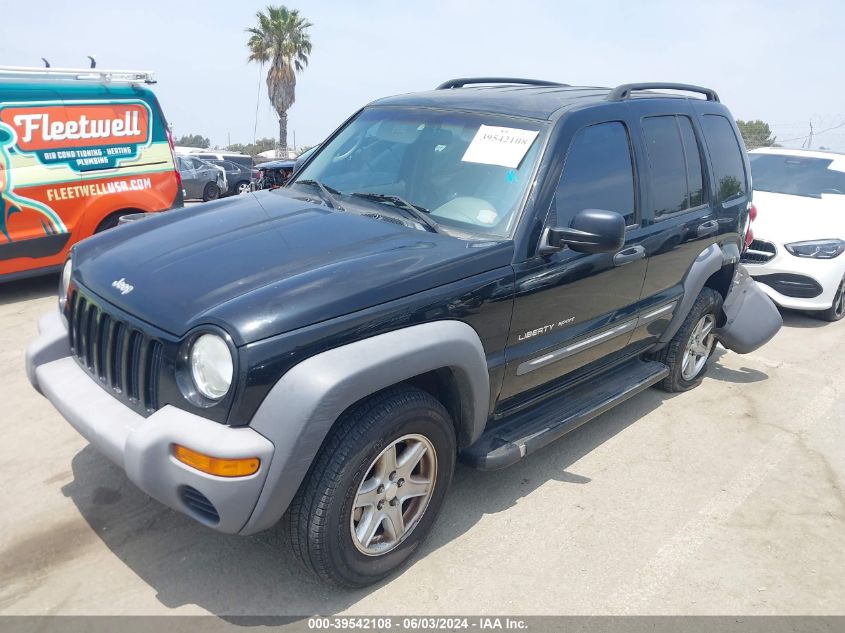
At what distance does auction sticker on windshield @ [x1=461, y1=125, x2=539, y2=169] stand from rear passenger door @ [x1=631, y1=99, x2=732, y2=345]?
3.00 ft

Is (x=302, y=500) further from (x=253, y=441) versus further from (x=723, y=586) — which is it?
(x=723, y=586)

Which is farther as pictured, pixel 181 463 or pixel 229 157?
pixel 229 157

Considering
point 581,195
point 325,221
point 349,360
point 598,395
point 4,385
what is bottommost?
point 4,385

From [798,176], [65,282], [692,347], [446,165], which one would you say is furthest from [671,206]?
[798,176]

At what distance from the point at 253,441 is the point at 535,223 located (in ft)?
5.21

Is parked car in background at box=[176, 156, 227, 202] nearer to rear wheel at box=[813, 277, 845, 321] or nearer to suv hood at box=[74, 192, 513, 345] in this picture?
rear wheel at box=[813, 277, 845, 321]

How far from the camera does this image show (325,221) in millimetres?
3131

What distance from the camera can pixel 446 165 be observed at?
3363 millimetres

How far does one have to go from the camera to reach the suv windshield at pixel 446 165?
→ 124 inches

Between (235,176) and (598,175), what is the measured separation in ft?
53.4

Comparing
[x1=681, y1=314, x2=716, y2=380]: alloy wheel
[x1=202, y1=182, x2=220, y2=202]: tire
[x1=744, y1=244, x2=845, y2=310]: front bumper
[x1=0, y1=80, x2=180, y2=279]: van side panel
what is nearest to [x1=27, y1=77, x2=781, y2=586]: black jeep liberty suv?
[x1=681, y1=314, x2=716, y2=380]: alloy wheel

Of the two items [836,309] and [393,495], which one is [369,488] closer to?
[393,495]

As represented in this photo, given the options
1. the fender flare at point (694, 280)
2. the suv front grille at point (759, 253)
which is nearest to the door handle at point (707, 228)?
the fender flare at point (694, 280)

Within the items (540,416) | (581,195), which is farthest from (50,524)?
(581,195)
